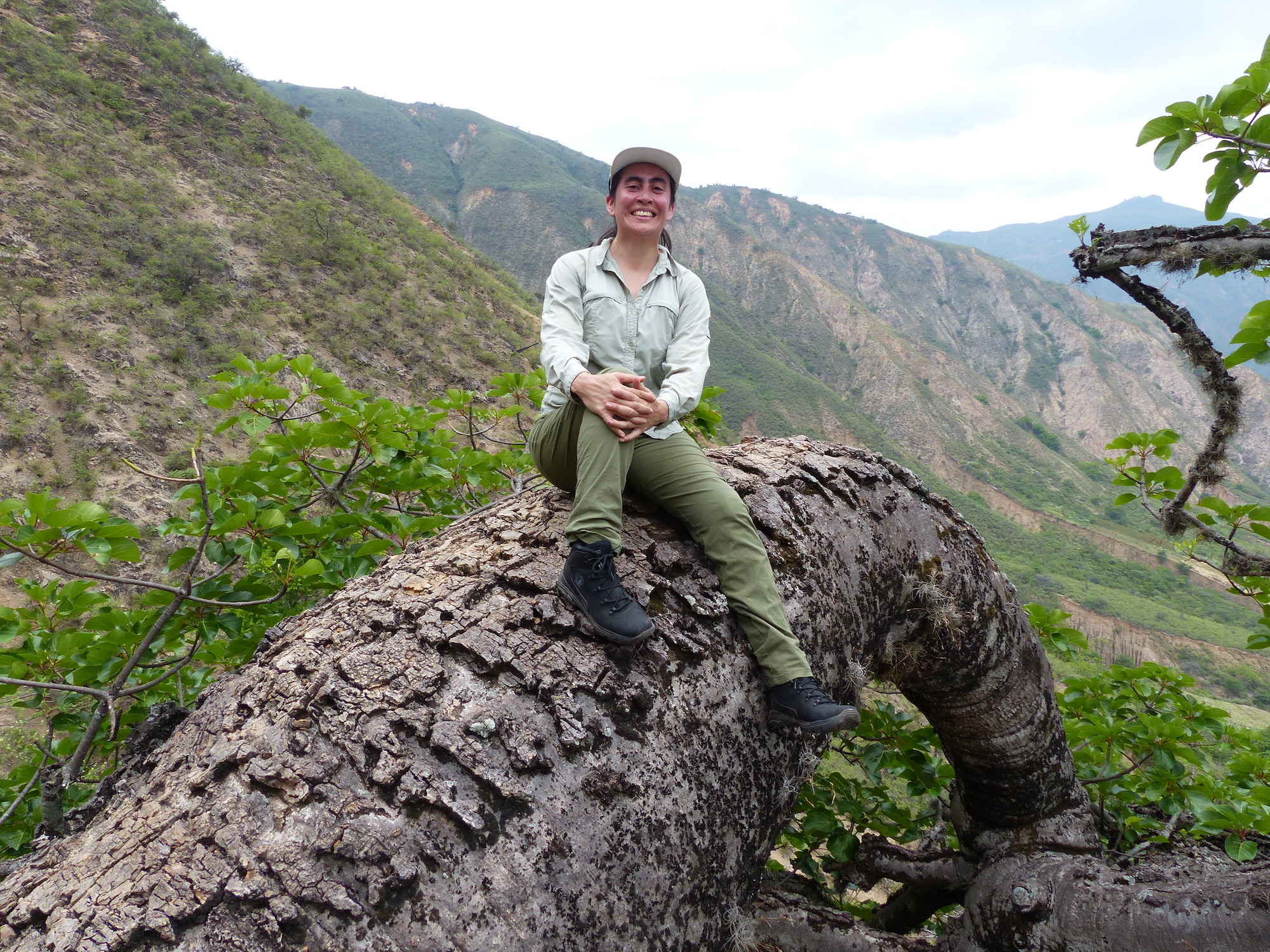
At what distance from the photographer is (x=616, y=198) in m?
1.83

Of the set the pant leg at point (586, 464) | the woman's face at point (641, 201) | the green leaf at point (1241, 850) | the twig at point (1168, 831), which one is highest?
the woman's face at point (641, 201)

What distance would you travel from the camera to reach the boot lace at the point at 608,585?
121 centimetres

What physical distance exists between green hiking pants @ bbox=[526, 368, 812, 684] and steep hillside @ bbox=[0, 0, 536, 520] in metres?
19.0

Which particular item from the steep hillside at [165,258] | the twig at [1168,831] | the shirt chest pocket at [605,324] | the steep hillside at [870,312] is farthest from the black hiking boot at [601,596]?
the steep hillside at [870,312]

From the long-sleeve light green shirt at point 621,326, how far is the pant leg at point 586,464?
8 cm

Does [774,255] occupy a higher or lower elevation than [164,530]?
higher

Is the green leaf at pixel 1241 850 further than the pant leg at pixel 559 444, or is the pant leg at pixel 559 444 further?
the green leaf at pixel 1241 850

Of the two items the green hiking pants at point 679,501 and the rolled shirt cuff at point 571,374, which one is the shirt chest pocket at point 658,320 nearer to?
the green hiking pants at point 679,501

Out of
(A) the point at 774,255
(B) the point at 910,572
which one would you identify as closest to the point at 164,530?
(B) the point at 910,572

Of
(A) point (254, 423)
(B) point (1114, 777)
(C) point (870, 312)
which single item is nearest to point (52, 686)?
(A) point (254, 423)

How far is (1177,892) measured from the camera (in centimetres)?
164

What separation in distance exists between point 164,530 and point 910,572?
2475 mm

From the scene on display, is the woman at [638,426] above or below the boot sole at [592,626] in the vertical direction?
above

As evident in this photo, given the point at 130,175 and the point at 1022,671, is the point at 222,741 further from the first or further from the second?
the point at 130,175
